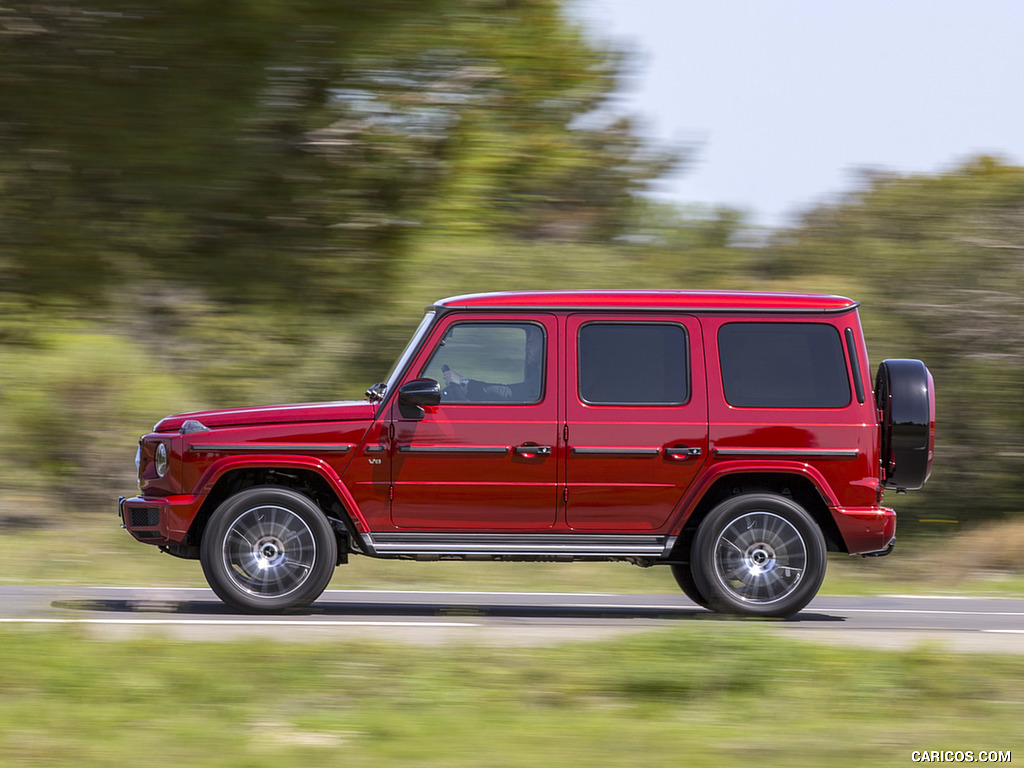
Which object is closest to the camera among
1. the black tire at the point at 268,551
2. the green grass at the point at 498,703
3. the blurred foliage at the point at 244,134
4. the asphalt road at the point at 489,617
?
the green grass at the point at 498,703

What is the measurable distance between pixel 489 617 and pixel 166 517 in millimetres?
2234

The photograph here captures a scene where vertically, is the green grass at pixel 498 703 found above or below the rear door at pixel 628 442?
below

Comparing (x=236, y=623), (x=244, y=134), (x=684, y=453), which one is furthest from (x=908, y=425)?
(x=244, y=134)

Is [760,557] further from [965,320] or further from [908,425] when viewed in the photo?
[965,320]

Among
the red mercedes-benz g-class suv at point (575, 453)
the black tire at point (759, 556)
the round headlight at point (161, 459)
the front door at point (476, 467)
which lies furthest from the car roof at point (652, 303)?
the round headlight at point (161, 459)

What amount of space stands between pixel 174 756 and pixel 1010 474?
1242cm

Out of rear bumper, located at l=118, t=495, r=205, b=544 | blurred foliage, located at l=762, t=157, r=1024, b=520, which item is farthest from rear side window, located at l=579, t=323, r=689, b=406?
blurred foliage, located at l=762, t=157, r=1024, b=520

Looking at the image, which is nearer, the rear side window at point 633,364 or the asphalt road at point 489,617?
the asphalt road at point 489,617

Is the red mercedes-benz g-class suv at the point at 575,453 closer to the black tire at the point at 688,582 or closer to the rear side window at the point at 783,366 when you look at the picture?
the rear side window at the point at 783,366

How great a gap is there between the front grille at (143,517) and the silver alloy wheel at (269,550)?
1.65 ft

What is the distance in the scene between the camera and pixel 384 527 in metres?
8.48

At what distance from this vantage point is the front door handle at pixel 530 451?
27.8 ft

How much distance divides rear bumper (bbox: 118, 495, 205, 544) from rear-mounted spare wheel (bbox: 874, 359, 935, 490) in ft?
15.0

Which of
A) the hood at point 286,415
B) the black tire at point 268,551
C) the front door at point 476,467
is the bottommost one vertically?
the black tire at point 268,551
